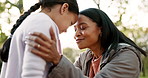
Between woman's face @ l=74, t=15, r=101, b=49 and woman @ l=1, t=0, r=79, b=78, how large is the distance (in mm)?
685

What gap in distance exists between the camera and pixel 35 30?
64.4 inches

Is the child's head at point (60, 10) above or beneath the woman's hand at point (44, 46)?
above

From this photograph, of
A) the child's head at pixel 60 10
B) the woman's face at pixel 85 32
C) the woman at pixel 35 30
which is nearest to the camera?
the woman at pixel 35 30

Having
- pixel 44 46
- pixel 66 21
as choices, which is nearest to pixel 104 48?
pixel 66 21

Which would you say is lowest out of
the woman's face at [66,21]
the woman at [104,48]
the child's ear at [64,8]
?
the woman at [104,48]

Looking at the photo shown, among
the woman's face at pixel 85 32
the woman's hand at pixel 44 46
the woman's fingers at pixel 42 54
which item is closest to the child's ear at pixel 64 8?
the woman's hand at pixel 44 46

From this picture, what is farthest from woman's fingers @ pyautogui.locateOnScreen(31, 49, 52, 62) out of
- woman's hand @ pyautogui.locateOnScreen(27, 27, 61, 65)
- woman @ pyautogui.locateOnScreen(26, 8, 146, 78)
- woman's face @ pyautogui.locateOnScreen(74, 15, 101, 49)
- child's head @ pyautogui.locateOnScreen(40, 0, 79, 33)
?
woman's face @ pyautogui.locateOnScreen(74, 15, 101, 49)

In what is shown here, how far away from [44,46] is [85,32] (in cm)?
103

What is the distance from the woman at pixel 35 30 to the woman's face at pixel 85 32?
0.68 metres

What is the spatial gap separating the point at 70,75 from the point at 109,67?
0.53 m

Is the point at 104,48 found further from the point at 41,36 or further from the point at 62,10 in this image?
the point at 41,36

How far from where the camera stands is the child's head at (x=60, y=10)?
5.98ft

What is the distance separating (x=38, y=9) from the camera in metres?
1.94

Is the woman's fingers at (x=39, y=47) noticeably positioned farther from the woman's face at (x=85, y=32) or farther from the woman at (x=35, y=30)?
the woman's face at (x=85, y=32)
